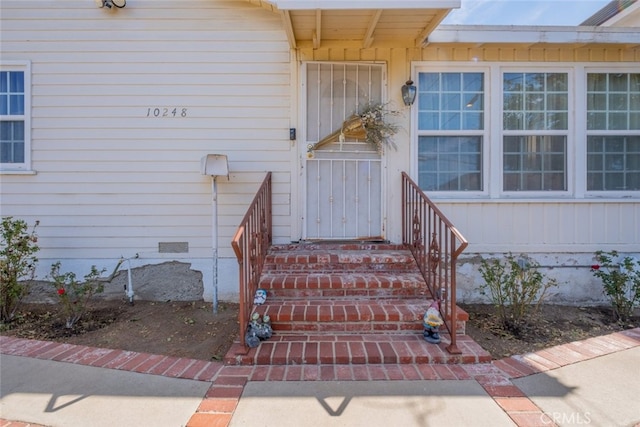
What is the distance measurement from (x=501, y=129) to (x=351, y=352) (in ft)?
10.2

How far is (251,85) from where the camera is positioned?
4.05m

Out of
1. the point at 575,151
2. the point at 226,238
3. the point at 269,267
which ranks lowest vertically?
the point at 269,267

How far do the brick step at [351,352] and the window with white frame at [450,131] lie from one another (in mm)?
1961

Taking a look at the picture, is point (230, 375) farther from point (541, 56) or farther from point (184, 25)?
point (541, 56)

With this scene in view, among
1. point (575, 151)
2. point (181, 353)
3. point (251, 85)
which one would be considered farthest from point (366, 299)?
point (575, 151)

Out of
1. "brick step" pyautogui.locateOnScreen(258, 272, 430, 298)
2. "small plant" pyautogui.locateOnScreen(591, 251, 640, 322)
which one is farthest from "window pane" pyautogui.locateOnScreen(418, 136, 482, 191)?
"small plant" pyautogui.locateOnScreen(591, 251, 640, 322)

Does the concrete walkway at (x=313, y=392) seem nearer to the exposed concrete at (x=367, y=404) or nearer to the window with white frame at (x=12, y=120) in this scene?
the exposed concrete at (x=367, y=404)

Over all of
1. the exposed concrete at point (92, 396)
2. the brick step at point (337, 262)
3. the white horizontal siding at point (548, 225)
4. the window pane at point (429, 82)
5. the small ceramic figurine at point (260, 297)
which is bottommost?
the exposed concrete at point (92, 396)

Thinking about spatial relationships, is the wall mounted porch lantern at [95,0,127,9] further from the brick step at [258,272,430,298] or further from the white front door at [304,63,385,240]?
the brick step at [258,272,430,298]

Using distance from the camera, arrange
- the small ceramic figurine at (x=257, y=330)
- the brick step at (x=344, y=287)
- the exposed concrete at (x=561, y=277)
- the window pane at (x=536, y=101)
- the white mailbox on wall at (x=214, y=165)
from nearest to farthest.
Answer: the small ceramic figurine at (x=257, y=330) < the brick step at (x=344, y=287) < the white mailbox on wall at (x=214, y=165) < the exposed concrete at (x=561, y=277) < the window pane at (x=536, y=101)

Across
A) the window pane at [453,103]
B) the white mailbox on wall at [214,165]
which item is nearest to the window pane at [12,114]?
the white mailbox on wall at [214,165]

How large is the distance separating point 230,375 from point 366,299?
141cm

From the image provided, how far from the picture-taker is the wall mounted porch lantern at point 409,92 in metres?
3.95

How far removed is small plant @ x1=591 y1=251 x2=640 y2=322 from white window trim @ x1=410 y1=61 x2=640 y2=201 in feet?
2.45
